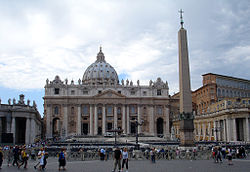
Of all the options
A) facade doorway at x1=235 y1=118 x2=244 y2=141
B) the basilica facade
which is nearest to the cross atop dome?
the basilica facade

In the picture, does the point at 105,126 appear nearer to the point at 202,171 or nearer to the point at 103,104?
the point at 103,104

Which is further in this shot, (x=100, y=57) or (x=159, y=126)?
(x=100, y=57)

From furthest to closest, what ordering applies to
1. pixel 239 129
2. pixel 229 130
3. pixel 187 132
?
pixel 239 129
pixel 229 130
pixel 187 132

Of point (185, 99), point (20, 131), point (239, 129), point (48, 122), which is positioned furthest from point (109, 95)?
point (185, 99)

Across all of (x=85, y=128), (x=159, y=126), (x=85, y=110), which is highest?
(x=85, y=110)

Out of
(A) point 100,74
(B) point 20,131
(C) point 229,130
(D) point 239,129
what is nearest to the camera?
(C) point 229,130

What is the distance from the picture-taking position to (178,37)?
24.7m

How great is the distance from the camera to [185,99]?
75.5 feet

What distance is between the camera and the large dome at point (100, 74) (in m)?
105

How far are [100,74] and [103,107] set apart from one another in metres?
27.3

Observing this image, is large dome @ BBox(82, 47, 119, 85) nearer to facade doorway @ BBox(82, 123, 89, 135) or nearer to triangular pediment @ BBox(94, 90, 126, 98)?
triangular pediment @ BBox(94, 90, 126, 98)

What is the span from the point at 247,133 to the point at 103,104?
44.0 m

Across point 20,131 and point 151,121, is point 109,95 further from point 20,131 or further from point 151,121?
point 20,131

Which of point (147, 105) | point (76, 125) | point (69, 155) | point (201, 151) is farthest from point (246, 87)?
point (69, 155)
